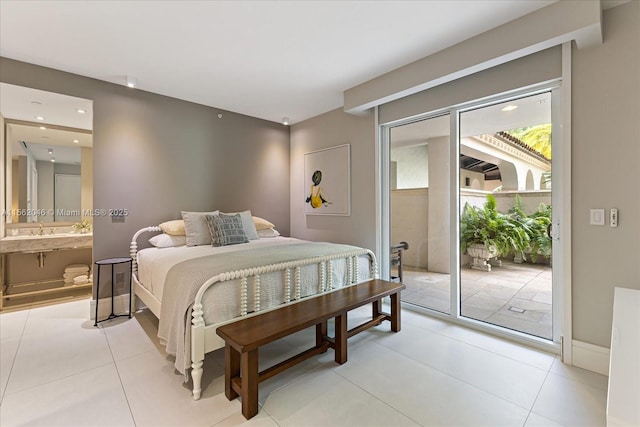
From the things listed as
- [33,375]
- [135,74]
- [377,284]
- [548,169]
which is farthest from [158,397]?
[548,169]

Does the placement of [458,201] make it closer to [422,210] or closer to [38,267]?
[422,210]

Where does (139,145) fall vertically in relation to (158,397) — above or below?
above

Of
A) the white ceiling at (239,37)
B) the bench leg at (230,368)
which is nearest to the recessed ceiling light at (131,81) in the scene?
the white ceiling at (239,37)

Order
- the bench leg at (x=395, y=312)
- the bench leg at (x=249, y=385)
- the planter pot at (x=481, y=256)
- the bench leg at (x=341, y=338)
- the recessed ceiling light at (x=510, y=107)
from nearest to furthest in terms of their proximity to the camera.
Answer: the bench leg at (x=249, y=385), the bench leg at (x=341, y=338), the recessed ceiling light at (x=510, y=107), the bench leg at (x=395, y=312), the planter pot at (x=481, y=256)

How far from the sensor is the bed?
6.22 feet

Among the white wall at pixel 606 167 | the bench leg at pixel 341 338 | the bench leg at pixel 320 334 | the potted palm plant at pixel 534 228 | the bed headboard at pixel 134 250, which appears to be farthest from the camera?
the bed headboard at pixel 134 250

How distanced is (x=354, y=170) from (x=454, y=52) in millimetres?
1759

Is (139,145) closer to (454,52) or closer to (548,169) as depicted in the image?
(454,52)

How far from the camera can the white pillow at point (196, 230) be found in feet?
10.8

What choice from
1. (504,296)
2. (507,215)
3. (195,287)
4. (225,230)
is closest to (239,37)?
(225,230)

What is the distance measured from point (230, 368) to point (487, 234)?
2630 millimetres

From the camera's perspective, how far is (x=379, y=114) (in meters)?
3.61

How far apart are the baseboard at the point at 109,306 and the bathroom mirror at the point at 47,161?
1.27 m

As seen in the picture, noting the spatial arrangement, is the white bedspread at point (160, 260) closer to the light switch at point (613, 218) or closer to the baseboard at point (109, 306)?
the baseboard at point (109, 306)
